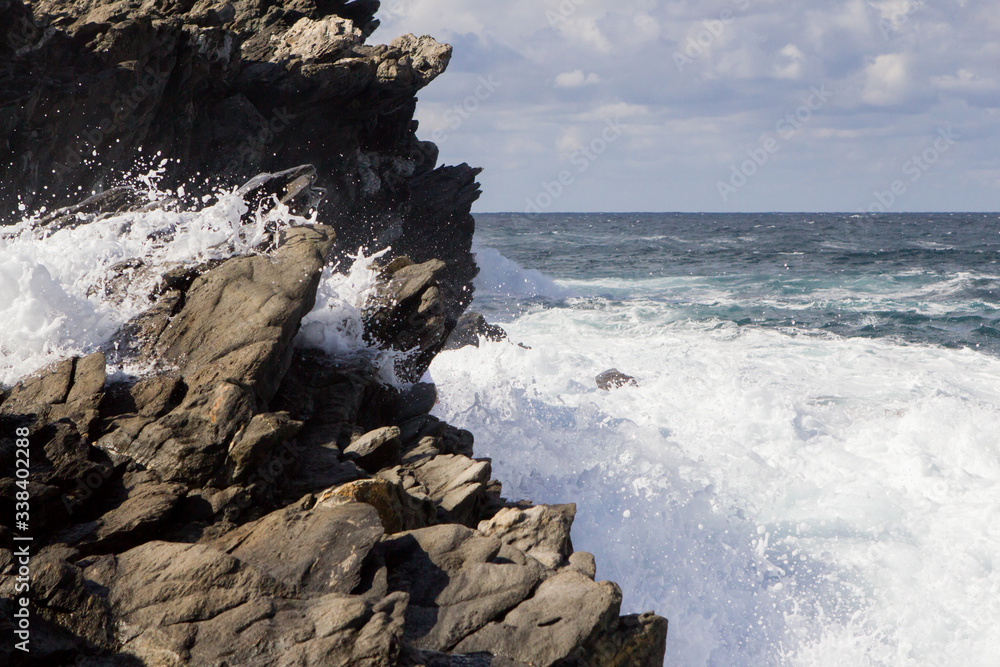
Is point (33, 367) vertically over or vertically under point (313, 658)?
over

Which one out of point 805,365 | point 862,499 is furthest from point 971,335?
point 862,499

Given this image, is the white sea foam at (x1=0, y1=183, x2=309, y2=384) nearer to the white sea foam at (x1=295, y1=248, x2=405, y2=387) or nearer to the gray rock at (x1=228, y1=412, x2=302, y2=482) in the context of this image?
the white sea foam at (x1=295, y1=248, x2=405, y2=387)

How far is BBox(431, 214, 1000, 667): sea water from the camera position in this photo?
812cm

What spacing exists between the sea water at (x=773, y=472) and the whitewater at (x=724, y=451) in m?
0.03

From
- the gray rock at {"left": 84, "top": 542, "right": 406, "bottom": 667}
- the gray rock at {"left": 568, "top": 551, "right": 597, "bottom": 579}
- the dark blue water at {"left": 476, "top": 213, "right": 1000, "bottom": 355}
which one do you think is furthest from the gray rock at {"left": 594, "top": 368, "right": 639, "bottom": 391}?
the gray rock at {"left": 84, "top": 542, "right": 406, "bottom": 667}

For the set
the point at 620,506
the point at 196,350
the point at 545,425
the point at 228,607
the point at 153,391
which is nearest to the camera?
the point at 228,607

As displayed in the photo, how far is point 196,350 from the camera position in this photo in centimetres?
755

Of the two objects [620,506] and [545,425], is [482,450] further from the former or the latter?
[620,506]

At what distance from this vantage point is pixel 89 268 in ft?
28.9

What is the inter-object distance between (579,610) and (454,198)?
24628 mm

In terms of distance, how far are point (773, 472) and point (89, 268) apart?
9821 mm

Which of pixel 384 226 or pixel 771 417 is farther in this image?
pixel 384 226

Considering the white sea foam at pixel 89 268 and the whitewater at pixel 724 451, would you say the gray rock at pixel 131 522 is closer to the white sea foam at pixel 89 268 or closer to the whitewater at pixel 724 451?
the whitewater at pixel 724 451

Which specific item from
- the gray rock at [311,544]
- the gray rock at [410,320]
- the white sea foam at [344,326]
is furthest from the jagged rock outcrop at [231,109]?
the gray rock at [311,544]
